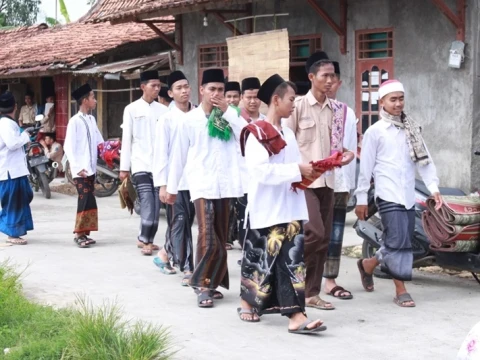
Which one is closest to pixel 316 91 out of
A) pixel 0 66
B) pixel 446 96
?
pixel 446 96

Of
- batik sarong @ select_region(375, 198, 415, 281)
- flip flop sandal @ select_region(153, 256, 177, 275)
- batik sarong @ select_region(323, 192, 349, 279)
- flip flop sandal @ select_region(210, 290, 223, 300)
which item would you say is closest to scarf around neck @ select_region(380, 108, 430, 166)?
batik sarong @ select_region(375, 198, 415, 281)

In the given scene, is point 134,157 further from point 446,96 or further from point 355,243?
point 446,96

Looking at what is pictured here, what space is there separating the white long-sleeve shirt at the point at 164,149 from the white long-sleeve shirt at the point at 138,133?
155cm

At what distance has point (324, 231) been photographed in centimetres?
748

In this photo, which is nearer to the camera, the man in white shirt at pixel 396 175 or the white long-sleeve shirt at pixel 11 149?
the man in white shirt at pixel 396 175

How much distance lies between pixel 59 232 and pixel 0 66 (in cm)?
1306

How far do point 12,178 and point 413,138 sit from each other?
5447 millimetres

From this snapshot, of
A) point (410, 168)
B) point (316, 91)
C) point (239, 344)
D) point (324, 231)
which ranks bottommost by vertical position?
point (239, 344)

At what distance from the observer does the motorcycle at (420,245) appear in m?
7.80

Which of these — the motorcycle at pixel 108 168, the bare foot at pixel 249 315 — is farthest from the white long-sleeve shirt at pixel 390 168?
the motorcycle at pixel 108 168

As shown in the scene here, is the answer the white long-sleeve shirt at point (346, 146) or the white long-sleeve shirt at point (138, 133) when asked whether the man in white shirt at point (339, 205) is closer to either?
the white long-sleeve shirt at point (346, 146)

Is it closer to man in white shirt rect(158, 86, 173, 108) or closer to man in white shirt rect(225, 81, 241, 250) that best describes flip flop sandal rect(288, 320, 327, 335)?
man in white shirt rect(225, 81, 241, 250)

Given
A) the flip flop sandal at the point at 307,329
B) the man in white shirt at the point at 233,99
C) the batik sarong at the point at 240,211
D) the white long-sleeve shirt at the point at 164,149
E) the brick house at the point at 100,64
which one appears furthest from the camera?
the brick house at the point at 100,64

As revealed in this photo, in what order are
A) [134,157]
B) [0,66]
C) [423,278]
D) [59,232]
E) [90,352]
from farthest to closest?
[0,66] < [59,232] < [134,157] < [423,278] < [90,352]
